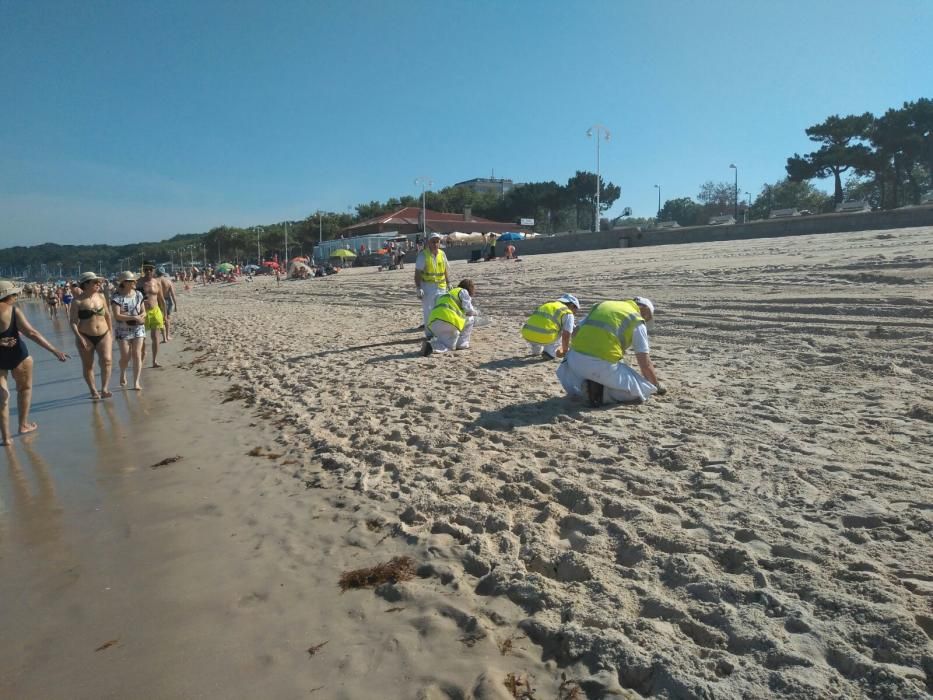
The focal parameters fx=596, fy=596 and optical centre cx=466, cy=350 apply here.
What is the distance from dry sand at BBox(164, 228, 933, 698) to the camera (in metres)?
2.28

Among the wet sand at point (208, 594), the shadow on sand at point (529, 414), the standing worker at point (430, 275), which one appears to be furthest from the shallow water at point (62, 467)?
the standing worker at point (430, 275)

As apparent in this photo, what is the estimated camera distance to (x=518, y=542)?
3.19 meters

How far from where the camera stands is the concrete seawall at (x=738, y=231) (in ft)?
55.1

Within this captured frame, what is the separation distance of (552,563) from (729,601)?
82 cm

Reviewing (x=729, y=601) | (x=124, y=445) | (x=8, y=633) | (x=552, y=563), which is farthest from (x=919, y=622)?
(x=124, y=445)

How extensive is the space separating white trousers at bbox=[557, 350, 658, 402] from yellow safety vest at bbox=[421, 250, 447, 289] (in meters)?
Answer: 4.24

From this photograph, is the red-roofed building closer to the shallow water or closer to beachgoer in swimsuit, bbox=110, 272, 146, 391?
beachgoer in swimsuit, bbox=110, 272, 146, 391

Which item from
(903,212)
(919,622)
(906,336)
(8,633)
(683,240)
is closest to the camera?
(919,622)

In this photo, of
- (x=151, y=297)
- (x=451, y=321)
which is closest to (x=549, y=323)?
(x=451, y=321)

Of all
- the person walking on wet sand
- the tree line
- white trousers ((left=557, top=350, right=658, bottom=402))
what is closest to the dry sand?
white trousers ((left=557, top=350, right=658, bottom=402))

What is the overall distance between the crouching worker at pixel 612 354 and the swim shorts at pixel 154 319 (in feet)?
24.8

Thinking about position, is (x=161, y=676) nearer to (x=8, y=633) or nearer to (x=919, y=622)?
(x=8, y=633)

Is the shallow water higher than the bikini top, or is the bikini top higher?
the bikini top

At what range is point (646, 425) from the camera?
4.68 meters
